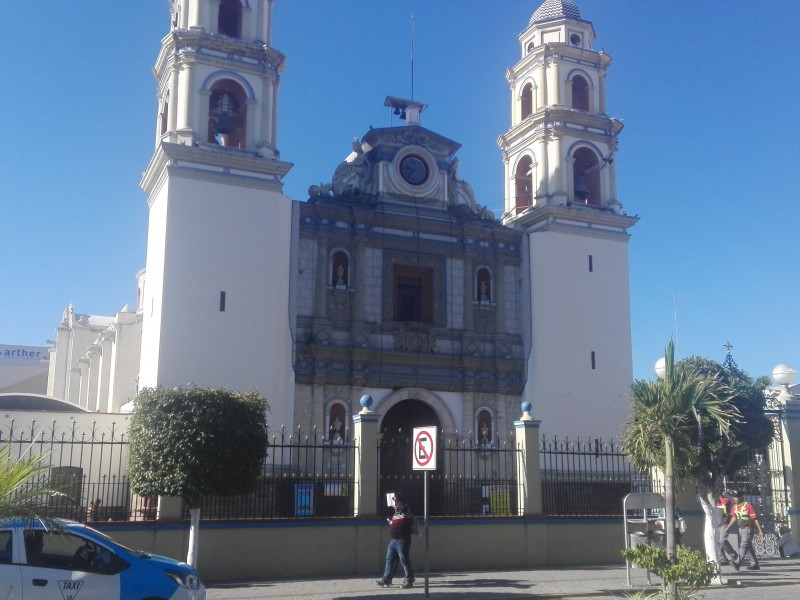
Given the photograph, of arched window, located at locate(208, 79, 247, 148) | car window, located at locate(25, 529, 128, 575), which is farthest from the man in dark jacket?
arched window, located at locate(208, 79, 247, 148)

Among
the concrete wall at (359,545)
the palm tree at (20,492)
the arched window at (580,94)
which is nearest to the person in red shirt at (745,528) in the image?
the concrete wall at (359,545)

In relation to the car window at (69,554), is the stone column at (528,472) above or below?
above

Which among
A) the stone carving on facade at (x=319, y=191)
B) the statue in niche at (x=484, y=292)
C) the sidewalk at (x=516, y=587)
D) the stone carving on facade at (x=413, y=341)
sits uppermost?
the stone carving on facade at (x=319, y=191)

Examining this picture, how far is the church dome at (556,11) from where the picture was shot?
99.1 ft

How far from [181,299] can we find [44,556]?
13.9 m

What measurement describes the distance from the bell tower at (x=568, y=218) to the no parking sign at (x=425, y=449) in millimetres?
13481

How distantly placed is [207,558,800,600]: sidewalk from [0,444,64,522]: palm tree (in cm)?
466

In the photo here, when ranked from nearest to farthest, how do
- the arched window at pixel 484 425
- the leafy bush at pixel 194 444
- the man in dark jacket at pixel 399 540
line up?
the leafy bush at pixel 194 444 < the man in dark jacket at pixel 399 540 < the arched window at pixel 484 425

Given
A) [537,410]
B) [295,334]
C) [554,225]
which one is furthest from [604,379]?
[295,334]

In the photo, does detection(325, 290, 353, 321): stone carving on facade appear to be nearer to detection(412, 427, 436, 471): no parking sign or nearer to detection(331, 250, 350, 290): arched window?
detection(331, 250, 350, 290): arched window

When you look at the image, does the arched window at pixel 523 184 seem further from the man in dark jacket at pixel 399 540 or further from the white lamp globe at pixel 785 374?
the man in dark jacket at pixel 399 540

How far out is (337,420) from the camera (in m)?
24.4

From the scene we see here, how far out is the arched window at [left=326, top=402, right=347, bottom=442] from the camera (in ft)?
79.6

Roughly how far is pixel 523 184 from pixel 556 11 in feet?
19.2
